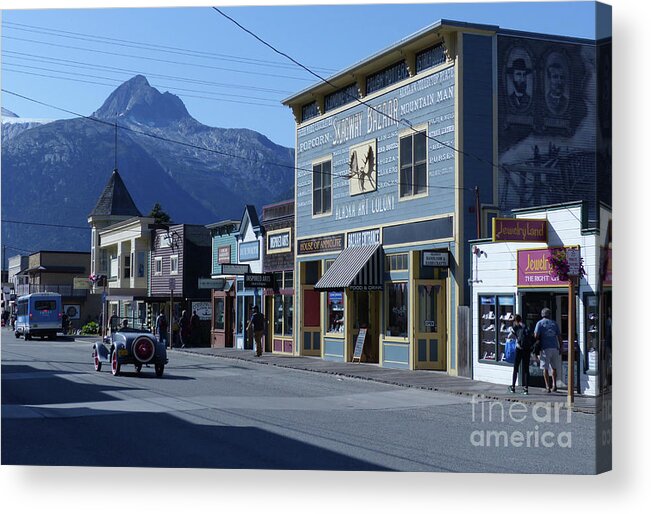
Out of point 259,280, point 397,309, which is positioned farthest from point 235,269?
point 397,309

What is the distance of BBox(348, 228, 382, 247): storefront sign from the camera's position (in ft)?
93.1

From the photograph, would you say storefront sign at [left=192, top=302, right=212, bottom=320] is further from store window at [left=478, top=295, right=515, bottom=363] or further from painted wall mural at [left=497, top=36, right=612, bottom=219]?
store window at [left=478, top=295, right=515, bottom=363]

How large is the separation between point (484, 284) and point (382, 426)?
8633 millimetres

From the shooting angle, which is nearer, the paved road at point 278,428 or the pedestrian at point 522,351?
the paved road at point 278,428

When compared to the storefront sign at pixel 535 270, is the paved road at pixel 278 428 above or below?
below

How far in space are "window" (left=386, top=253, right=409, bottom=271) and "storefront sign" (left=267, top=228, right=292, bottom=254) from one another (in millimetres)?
8204

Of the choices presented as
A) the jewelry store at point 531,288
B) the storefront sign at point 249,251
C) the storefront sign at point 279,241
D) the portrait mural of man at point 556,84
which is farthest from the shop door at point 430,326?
the storefront sign at point 249,251

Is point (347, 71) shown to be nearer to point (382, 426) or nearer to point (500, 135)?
point (500, 135)

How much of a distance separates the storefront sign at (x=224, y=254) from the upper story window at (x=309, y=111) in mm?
10766

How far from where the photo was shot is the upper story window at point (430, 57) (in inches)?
981

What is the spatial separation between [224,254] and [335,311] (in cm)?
1278

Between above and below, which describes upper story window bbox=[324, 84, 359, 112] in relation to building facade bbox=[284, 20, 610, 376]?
above

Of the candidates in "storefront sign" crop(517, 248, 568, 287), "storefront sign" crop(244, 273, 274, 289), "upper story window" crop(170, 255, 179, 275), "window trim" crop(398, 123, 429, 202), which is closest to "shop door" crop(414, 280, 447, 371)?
"window trim" crop(398, 123, 429, 202)

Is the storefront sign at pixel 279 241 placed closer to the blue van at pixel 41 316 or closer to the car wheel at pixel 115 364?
the car wheel at pixel 115 364
